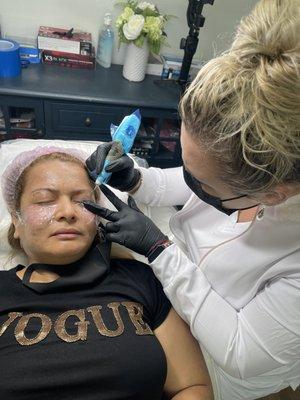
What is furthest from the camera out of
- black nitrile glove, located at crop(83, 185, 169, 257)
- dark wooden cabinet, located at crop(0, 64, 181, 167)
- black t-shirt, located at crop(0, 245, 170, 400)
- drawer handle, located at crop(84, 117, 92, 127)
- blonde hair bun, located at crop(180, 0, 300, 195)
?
drawer handle, located at crop(84, 117, 92, 127)

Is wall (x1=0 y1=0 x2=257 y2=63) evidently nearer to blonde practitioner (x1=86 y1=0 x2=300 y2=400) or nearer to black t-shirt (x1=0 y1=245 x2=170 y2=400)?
blonde practitioner (x1=86 y1=0 x2=300 y2=400)

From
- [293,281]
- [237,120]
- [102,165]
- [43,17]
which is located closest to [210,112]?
[237,120]

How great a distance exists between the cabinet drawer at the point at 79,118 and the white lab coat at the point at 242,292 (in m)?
0.91

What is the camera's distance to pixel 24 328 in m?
0.88

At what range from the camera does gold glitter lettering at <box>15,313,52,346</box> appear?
0.86 meters

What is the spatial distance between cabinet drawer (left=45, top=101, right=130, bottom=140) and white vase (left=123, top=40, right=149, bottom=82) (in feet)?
1.03

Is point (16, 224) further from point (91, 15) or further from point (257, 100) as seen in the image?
point (91, 15)

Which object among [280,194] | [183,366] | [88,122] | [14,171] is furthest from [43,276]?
[88,122]

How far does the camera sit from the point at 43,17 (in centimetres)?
195

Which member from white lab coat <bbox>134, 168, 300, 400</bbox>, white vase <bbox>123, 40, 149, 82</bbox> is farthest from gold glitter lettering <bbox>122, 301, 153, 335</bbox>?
white vase <bbox>123, 40, 149, 82</bbox>

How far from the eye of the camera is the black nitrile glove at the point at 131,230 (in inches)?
36.8

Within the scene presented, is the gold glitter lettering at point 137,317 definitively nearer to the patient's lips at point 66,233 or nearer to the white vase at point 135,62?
the patient's lips at point 66,233

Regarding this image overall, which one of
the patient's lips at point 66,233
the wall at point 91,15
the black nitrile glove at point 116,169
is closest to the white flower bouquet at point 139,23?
the wall at point 91,15

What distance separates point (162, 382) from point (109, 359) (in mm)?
165
